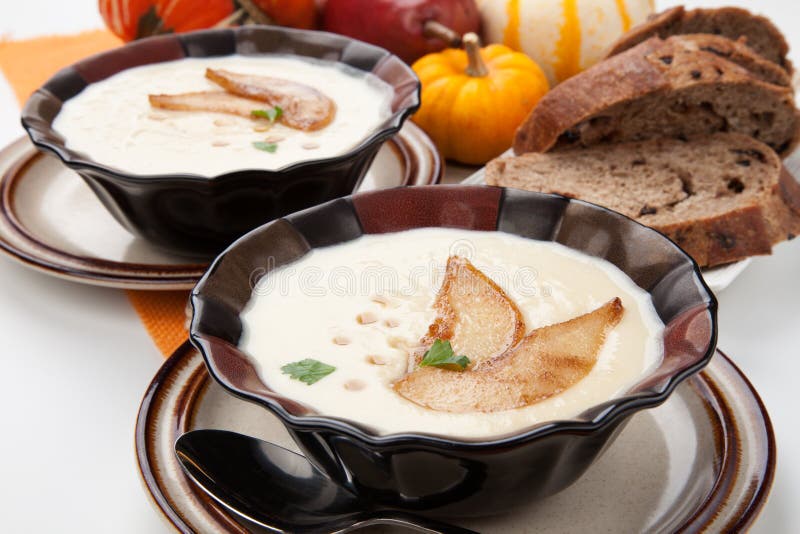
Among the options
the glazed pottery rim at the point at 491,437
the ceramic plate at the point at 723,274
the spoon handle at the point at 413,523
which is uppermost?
the glazed pottery rim at the point at 491,437

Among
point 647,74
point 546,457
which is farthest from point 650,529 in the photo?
point 647,74

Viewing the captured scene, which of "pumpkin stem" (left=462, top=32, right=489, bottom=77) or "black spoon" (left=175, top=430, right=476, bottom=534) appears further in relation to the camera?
"pumpkin stem" (left=462, top=32, right=489, bottom=77)

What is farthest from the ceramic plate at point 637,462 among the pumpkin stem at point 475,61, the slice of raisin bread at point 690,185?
the pumpkin stem at point 475,61

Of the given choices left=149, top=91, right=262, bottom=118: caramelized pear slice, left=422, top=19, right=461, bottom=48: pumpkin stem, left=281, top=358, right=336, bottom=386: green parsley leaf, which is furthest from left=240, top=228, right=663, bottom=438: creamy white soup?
left=422, top=19, right=461, bottom=48: pumpkin stem

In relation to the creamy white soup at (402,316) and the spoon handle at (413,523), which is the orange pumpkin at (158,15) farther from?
the spoon handle at (413,523)

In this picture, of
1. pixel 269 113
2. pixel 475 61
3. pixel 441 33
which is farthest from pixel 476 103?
pixel 269 113

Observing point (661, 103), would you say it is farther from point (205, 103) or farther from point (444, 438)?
point (444, 438)

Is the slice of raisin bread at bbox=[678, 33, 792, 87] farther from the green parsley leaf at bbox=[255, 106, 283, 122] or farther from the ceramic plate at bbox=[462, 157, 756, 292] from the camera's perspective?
the green parsley leaf at bbox=[255, 106, 283, 122]
